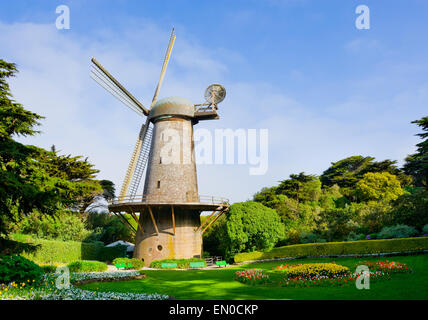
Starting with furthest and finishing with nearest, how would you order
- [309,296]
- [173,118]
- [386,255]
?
[173,118]
[386,255]
[309,296]

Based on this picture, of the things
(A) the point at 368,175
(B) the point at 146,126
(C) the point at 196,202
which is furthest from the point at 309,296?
(A) the point at 368,175

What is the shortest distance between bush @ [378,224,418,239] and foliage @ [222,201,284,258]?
8216 mm

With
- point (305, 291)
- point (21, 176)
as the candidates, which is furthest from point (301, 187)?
point (21, 176)

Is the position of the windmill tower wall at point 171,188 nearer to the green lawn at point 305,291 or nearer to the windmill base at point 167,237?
the windmill base at point 167,237

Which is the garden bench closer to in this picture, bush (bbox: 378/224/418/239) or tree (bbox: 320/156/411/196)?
bush (bbox: 378/224/418/239)

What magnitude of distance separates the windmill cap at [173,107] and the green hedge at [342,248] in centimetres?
1279

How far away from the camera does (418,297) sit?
29.7 ft

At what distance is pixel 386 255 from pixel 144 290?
14.7m

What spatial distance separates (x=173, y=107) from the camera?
26328mm

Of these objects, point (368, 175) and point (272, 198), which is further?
point (368, 175)
